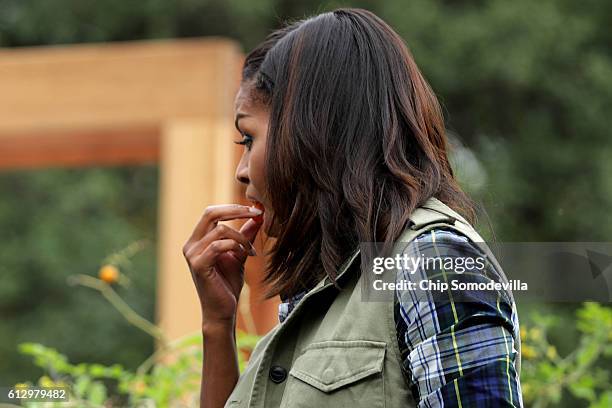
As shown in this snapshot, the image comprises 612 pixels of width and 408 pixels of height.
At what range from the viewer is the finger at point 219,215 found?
183cm

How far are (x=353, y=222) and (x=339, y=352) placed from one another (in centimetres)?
21

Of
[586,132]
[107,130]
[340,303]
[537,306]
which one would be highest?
[586,132]

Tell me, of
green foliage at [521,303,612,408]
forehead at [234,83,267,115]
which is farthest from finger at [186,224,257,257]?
green foliage at [521,303,612,408]

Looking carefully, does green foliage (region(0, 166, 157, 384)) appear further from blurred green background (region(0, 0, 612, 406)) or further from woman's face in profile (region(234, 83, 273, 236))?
woman's face in profile (region(234, 83, 273, 236))

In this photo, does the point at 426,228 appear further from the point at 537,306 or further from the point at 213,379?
the point at 537,306

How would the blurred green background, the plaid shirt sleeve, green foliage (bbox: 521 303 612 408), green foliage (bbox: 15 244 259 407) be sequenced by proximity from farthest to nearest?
the blurred green background
green foliage (bbox: 521 303 612 408)
green foliage (bbox: 15 244 259 407)
the plaid shirt sleeve

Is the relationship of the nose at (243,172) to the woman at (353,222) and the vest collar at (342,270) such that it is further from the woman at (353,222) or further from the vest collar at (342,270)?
the vest collar at (342,270)

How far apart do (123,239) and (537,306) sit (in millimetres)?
4290

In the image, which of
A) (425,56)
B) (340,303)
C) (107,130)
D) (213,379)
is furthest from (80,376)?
(425,56)

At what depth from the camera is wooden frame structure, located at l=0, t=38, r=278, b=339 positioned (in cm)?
460

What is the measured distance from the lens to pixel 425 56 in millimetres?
10141

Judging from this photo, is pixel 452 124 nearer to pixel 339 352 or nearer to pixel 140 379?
pixel 140 379

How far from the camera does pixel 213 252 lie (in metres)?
1.87

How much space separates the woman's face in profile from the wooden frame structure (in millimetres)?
2650
